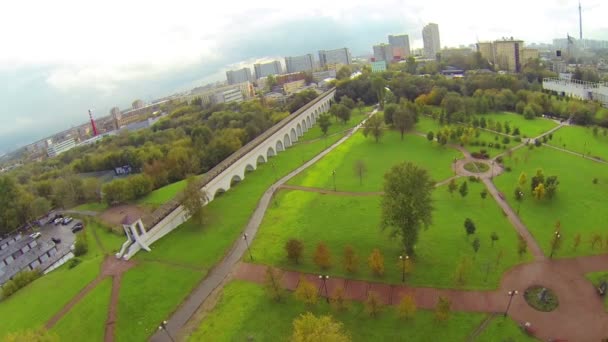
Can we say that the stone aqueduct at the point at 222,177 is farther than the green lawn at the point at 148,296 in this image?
Yes

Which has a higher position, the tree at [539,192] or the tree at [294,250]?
the tree at [294,250]

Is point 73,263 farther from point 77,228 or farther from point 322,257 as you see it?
point 322,257

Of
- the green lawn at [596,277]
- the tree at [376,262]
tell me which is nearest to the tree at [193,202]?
the tree at [376,262]

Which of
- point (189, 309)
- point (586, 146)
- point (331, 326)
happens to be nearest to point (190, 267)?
point (189, 309)

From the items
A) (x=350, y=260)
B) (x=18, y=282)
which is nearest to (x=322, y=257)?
(x=350, y=260)

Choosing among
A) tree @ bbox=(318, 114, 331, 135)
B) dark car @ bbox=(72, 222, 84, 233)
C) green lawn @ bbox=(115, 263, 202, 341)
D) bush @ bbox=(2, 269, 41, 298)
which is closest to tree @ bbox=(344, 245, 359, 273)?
→ green lawn @ bbox=(115, 263, 202, 341)

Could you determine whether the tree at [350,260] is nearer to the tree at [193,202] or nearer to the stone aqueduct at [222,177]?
the tree at [193,202]

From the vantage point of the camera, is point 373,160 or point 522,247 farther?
point 373,160
